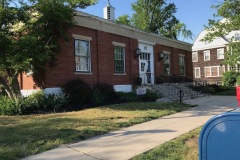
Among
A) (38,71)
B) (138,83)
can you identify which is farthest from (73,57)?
(138,83)

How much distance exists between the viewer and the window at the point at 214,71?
45981 millimetres

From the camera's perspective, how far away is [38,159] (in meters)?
6.39

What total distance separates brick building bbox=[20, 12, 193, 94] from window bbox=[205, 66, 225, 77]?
2131 cm

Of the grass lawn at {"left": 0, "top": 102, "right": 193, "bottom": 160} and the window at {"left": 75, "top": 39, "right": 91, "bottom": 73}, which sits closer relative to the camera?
the grass lawn at {"left": 0, "top": 102, "right": 193, "bottom": 160}

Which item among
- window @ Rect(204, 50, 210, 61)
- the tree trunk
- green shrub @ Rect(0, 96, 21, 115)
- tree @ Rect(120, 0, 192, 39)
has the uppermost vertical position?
tree @ Rect(120, 0, 192, 39)

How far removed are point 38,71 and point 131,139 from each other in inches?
362

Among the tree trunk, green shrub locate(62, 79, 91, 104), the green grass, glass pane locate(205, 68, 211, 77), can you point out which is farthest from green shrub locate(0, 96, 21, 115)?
glass pane locate(205, 68, 211, 77)

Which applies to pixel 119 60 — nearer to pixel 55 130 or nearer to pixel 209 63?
pixel 55 130

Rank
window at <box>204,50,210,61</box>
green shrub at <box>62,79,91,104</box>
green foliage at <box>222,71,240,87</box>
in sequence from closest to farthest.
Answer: green shrub at <box>62,79,91,104</box> → green foliage at <box>222,71,240,87</box> → window at <box>204,50,210,61</box>

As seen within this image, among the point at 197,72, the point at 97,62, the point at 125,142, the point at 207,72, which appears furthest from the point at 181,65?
the point at 125,142

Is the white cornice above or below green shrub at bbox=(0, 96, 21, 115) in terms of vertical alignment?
above

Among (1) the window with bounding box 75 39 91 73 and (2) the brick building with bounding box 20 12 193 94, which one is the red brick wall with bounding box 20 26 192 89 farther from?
(1) the window with bounding box 75 39 91 73

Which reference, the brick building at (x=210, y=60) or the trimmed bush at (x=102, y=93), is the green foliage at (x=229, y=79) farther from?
the trimmed bush at (x=102, y=93)

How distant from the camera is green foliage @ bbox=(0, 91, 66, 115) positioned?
43.2ft
